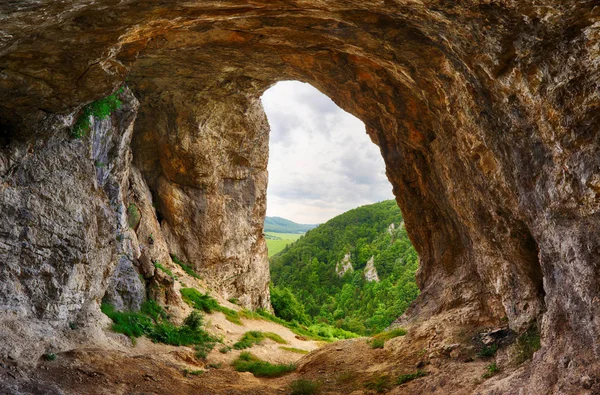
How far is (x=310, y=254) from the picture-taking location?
77.4m

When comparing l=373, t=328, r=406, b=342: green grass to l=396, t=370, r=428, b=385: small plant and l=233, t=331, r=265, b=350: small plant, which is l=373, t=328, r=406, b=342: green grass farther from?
l=233, t=331, r=265, b=350: small plant

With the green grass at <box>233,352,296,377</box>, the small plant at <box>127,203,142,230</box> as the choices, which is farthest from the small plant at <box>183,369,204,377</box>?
the small plant at <box>127,203,142,230</box>

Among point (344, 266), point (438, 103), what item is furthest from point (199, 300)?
point (344, 266)

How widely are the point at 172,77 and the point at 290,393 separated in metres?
15.1

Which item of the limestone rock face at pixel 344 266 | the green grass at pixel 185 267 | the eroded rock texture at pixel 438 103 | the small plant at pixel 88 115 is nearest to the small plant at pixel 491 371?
the eroded rock texture at pixel 438 103

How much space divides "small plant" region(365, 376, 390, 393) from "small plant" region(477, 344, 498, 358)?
2.57m

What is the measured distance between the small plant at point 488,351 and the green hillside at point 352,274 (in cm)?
2262

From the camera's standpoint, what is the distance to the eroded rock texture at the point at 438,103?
5672 mm

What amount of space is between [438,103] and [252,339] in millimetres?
13339

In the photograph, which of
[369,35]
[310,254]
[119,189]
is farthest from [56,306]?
[310,254]

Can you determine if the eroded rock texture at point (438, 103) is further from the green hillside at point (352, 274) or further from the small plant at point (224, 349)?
the green hillside at point (352, 274)

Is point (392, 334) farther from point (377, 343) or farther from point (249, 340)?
point (249, 340)

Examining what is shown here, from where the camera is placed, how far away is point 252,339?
1806cm

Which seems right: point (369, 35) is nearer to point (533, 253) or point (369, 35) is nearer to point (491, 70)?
point (491, 70)
